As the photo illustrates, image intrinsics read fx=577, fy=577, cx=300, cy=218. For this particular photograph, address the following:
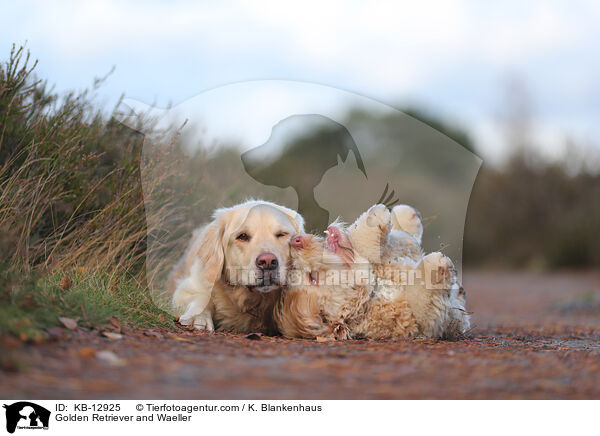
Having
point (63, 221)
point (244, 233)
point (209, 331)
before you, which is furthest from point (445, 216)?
point (63, 221)

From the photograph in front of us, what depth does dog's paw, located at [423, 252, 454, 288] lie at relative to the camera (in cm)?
347

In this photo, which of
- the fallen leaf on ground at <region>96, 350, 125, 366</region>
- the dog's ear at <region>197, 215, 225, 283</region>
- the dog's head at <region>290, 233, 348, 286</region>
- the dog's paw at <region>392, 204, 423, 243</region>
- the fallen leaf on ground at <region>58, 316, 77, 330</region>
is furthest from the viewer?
the dog's paw at <region>392, 204, 423, 243</region>

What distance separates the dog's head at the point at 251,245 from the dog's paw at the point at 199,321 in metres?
0.26

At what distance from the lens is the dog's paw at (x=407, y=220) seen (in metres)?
4.13

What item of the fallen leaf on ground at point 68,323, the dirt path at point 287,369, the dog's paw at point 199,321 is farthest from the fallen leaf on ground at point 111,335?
the dog's paw at point 199,321

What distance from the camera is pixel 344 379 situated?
2574 mm

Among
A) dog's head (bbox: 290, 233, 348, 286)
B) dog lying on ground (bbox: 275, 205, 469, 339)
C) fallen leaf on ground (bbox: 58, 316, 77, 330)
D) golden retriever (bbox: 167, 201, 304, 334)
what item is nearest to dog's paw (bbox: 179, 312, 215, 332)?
golden retriever (bbox: 167, 201, 304, 334)

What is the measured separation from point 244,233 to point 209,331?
72cm

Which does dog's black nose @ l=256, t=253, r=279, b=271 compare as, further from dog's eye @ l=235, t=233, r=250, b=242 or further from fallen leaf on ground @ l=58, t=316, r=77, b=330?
fallen leaf on ground @ l=58, t=316, r=77, b=330

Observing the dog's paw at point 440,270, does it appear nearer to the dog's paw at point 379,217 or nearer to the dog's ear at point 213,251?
the dog's paw at point 379,217

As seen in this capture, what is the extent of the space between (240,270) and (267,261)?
26 cm
